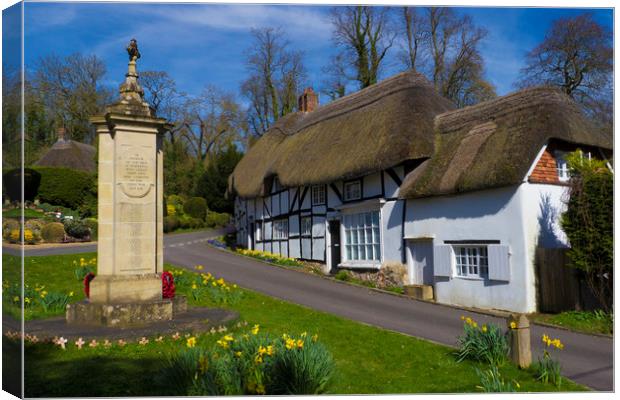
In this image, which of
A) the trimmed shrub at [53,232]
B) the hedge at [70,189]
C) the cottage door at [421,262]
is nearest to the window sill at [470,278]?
the cottage door at [421,262]

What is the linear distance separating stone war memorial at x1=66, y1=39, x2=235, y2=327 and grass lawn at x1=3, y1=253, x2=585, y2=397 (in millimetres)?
1009

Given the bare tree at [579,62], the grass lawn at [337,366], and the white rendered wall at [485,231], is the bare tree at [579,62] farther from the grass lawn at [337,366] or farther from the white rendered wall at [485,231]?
the grass lawn at [337,366]

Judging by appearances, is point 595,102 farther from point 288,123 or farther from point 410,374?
point 288,123

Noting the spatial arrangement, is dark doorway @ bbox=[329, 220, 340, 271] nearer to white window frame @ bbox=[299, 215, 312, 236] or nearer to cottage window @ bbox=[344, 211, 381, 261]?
cottage window @ bbox=[344, 211, 381, 261]

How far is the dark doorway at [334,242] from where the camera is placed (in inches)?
715

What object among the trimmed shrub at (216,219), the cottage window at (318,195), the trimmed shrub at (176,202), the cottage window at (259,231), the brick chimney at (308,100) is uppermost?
the brick chimney at (308,100)

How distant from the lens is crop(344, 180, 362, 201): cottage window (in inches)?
668

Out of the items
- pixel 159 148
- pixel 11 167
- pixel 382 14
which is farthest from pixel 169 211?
pixel 11 167

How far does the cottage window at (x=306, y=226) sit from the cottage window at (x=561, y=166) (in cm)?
926

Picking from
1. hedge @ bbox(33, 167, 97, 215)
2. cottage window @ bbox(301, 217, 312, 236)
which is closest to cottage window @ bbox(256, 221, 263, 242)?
cottage window @ bbox(301, 217, 312, 236)

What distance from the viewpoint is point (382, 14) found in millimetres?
14617

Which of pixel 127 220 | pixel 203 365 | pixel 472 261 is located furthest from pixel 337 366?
pixel 472 261

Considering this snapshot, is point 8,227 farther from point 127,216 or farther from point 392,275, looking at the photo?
point 392,275

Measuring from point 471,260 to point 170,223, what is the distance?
2149 cm
